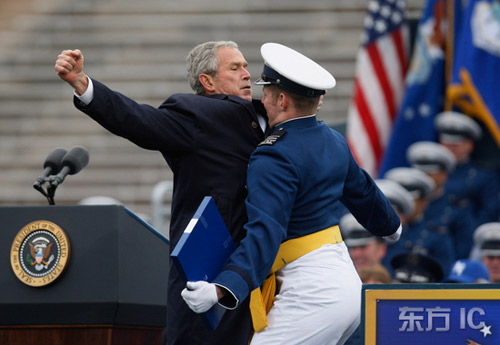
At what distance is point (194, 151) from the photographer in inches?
146

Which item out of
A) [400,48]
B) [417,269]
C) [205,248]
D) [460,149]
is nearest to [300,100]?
[205,248]

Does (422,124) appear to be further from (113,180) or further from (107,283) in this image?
(107,283)

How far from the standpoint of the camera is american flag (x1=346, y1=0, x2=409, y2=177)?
1005 centimetres

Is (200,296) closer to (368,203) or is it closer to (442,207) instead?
(368,203)

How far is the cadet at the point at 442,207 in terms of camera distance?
27.1 ft

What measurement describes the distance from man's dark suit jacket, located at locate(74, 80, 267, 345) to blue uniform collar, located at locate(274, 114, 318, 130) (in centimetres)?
20

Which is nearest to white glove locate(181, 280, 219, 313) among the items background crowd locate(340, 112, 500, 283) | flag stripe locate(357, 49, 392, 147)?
background crowd locate(340, 112, 500, 283)

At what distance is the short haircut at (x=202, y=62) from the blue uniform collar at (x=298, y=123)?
1.44 feet

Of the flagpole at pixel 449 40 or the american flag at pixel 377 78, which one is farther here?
the american flag at pixel 377 78

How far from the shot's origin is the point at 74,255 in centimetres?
384

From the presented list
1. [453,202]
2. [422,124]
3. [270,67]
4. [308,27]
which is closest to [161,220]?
[453,202]

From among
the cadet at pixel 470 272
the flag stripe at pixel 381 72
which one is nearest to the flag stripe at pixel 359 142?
the flag stripe at pixel 381 72

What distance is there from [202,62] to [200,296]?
111 centimetres

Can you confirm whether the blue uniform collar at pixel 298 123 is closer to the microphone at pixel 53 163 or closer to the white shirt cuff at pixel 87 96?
the white shirt cuff at pixel 87 96
